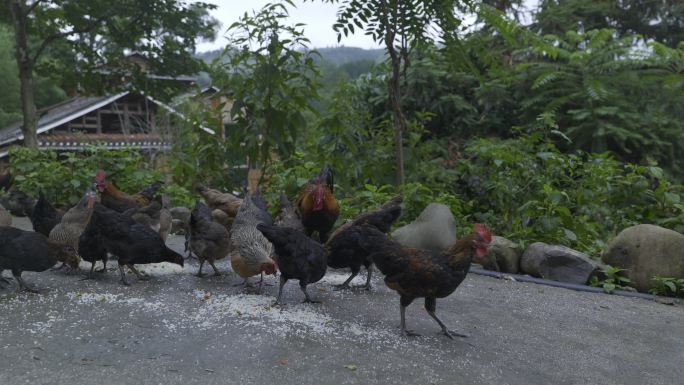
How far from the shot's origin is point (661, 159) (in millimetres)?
9859

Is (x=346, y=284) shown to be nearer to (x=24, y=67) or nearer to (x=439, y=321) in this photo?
(x=439, y=321)

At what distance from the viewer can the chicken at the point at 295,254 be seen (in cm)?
463

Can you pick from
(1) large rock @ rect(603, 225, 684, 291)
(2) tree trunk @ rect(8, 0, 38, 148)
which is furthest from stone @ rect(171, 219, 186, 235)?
(1) large rock @ rect(603, 225, 684, 291)

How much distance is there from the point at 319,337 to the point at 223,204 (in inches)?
153

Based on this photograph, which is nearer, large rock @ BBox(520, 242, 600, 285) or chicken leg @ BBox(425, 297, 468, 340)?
chicken leg @ BBox(425, 297, 468, 340)

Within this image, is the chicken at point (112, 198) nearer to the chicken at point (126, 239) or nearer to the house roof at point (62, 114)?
the chicken at point (126, 239)

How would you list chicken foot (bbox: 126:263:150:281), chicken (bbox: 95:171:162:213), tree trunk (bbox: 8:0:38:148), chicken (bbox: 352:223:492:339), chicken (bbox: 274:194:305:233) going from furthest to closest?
tree trunk (bbox: 8:0:38:148)
chicken (bbox: 95:171:162:213)
chicken (bbox: 274:194:305:233)
chicken foot (bbox: 126:263:150:281)
chicken (bbox: 352:223:492:339)

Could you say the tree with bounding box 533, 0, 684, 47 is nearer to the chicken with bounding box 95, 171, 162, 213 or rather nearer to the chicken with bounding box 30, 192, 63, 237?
the chicken with bounding box 95, 171, 162, 213

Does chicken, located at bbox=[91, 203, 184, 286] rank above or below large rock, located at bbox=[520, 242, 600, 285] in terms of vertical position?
above

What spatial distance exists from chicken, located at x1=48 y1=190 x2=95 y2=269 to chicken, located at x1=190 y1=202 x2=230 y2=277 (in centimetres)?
126

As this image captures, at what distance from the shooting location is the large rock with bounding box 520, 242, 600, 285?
5.93 meters

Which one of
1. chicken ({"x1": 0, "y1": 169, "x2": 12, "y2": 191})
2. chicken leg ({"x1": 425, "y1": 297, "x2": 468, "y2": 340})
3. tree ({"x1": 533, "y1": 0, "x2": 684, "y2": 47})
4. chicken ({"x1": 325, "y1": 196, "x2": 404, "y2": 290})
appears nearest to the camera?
chicken leg ({"x1": 425, "y1": 297, "x2": 468, "y2": 340})

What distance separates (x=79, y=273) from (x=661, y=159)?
10.0 m

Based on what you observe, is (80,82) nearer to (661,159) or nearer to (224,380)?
(224,380)
